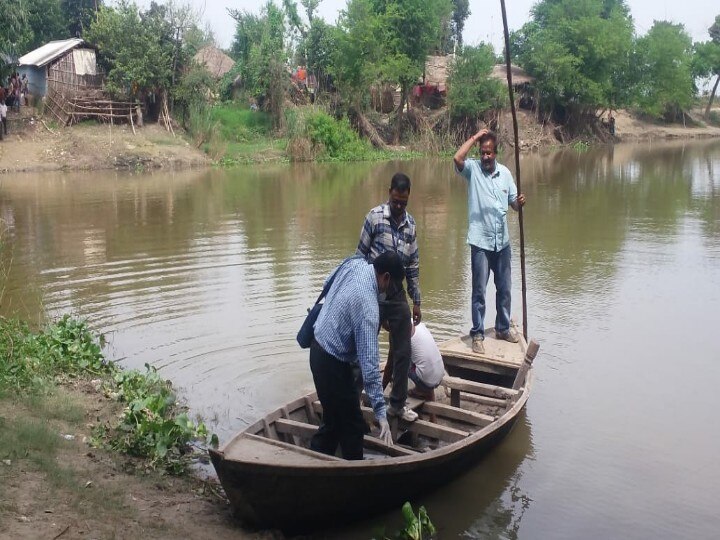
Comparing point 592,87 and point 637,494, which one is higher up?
point 592,87

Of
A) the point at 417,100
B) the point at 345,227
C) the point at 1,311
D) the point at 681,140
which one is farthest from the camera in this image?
the point at 681,140

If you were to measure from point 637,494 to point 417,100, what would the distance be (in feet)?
128

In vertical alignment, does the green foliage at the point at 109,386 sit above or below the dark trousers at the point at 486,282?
below

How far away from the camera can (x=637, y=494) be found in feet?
16.9

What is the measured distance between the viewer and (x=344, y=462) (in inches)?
165

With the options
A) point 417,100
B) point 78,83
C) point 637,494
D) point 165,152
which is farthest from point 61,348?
point 417,100

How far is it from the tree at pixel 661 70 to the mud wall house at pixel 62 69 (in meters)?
33.6

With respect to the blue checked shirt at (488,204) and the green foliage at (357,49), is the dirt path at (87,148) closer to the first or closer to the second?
the green foliage at (357,49)

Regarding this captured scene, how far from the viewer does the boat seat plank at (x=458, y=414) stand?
5.34 meters

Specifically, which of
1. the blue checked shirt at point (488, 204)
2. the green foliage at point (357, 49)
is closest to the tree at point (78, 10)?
the green foliage at point (357, 49)

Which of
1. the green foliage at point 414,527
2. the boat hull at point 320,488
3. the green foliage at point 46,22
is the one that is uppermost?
the green foliage at point 46,22

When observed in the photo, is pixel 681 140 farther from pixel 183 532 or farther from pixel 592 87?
pixel 183 532

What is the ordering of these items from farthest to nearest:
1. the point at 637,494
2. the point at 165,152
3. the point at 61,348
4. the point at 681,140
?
the point at 681,140 < the point at 165,152 < the point at 61,348 < the point at 637,494

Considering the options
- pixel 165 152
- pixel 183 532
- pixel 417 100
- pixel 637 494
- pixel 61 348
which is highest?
pixel 417 100
